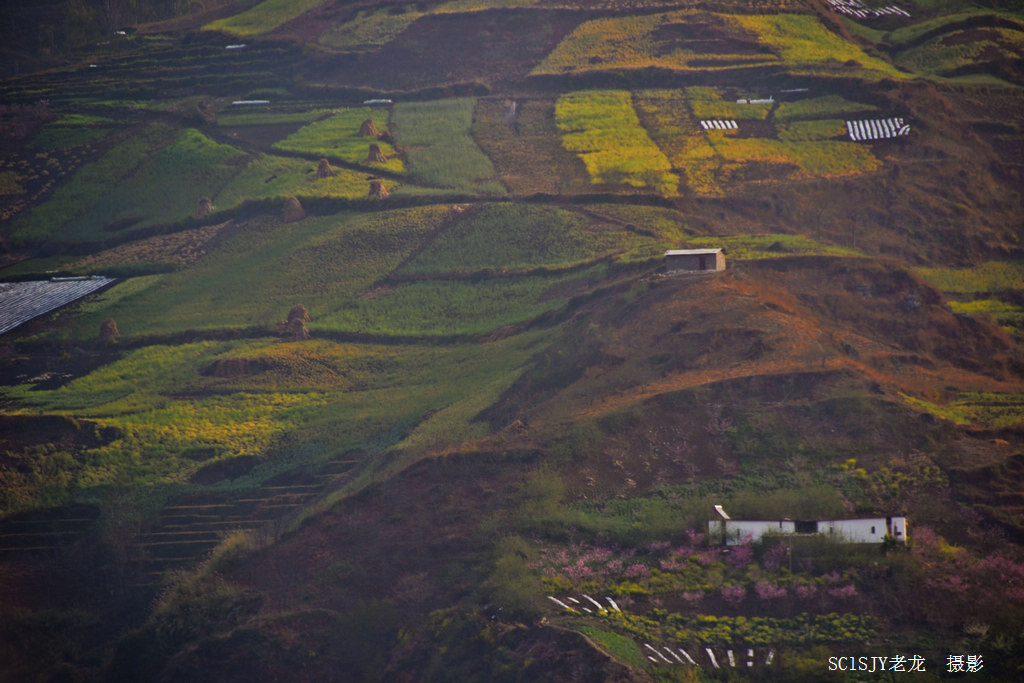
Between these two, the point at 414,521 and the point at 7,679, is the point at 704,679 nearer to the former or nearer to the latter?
the point at 414,521

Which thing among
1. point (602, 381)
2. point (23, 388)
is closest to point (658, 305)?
point (602, 381)

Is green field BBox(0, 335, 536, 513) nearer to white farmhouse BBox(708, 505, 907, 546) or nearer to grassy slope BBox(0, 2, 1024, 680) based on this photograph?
grassy slope BBox(0, 2, 1024, 680)

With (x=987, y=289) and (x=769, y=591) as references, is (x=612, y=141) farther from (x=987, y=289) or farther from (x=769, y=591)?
(x=769, y=591)

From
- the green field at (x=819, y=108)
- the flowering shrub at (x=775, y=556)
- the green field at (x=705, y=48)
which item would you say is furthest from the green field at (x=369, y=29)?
the flowering shrub at (x=775, y=556)

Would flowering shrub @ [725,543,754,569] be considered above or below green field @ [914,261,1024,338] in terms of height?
above

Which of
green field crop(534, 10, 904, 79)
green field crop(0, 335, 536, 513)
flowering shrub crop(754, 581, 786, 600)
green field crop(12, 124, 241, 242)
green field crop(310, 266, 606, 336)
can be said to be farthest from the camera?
green field crop(534, 10, 904, 79)

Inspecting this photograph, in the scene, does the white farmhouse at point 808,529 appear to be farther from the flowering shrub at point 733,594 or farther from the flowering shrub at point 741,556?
the flowering shrub at point 733,594

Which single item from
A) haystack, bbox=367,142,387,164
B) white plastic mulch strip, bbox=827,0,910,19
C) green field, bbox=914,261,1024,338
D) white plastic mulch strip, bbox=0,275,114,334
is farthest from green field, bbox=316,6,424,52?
green field, bbox=914,261,1024,338
